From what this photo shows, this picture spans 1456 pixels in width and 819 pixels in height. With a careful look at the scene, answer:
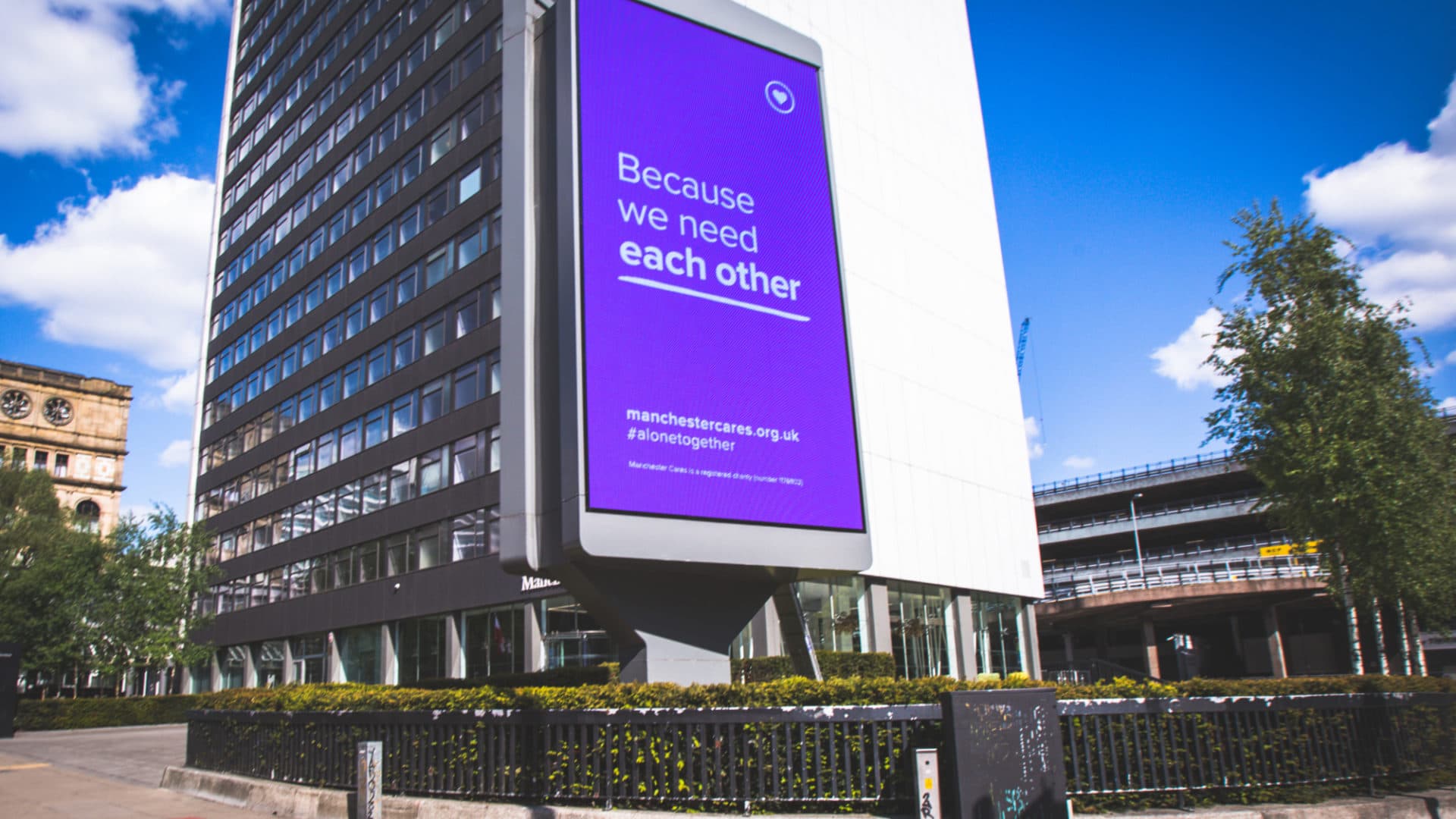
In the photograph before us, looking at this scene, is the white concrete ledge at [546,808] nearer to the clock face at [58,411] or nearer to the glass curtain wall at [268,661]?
the glass curtain wall at [268,661]

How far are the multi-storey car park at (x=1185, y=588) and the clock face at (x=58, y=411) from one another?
114 metres

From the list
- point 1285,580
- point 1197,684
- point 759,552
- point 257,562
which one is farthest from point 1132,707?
point 1285,580

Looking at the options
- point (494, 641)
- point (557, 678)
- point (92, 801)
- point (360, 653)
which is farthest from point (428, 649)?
point (92, 801)

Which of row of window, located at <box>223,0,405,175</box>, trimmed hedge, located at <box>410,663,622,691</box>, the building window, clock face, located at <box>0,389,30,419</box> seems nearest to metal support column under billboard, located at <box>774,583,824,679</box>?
trimmed hedge, located at <box>410,663,622,691</box>

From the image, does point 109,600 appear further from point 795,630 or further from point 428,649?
point 795,630

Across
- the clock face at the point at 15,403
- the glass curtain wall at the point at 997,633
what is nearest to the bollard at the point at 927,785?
the glass curtain wall at the point at 997,633

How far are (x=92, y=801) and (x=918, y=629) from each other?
2760 cm

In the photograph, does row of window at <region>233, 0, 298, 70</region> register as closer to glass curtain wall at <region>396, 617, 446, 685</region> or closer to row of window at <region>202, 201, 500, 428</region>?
row of window at <region>202, 201, 500, 428</region>

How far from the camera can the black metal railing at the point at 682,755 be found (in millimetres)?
10352

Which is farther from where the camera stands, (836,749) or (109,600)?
(109,600)

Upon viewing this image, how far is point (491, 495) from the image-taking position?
112ft

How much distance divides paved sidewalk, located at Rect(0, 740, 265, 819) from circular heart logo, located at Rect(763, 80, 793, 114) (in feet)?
40.8

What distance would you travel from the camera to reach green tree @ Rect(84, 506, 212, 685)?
156 feet

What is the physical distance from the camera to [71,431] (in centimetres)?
11969
